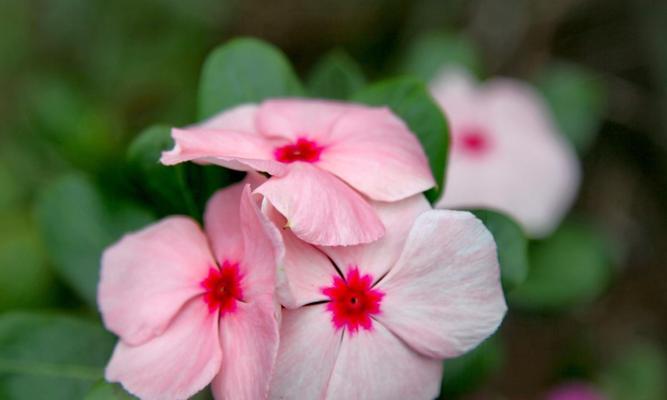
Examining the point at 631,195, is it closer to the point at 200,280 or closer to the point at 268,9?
the point at 268,9

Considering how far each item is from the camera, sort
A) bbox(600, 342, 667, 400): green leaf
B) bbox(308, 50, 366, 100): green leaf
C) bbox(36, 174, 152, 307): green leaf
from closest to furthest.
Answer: bbox(36, 174, 152, 307): green leaf
bbox(308, 50, 366, 100): green leaf
bbox(600, 342, 667, 400): green leaf

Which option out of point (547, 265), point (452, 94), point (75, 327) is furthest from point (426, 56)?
point (75, 327)

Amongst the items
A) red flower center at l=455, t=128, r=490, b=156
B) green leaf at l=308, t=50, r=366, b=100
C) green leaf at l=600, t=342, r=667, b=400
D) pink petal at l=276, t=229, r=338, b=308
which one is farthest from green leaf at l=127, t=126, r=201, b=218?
green leaf at l=600, t=342, r=667, b=400

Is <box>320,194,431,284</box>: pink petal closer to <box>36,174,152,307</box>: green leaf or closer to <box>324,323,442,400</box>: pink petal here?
<box>324,323,442,400</box>: pink petal

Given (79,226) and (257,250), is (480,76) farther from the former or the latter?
(257,250)

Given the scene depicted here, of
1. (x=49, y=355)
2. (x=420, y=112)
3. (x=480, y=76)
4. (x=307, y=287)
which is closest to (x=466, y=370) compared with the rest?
(x=420, y=112)

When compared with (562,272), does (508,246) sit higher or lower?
higher
